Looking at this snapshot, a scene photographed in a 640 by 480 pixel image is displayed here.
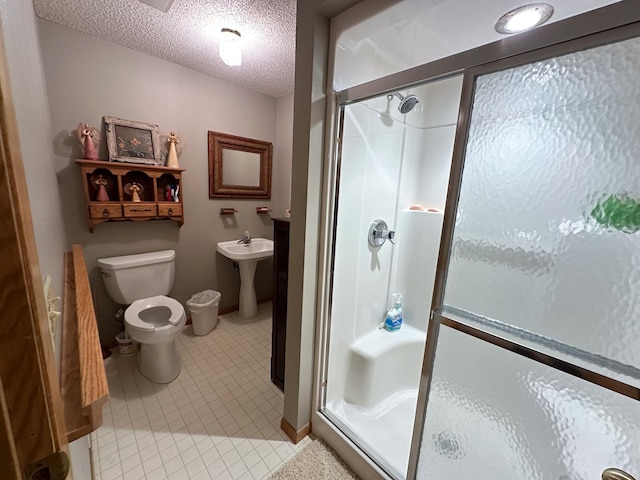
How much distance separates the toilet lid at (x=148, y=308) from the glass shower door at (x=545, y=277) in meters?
1.62

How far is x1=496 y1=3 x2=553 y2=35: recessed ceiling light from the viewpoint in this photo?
2.71 ft

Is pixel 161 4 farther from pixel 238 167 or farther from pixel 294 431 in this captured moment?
pixel 294 431

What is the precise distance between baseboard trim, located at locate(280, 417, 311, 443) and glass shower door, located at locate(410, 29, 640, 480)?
0.73m

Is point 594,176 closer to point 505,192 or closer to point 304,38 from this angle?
point 505,192

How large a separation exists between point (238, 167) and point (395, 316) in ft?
6.49

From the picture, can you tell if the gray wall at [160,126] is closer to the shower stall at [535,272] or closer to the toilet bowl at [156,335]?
the toilet bowl at [156,335]


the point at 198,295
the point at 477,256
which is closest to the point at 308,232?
the point at 477,256

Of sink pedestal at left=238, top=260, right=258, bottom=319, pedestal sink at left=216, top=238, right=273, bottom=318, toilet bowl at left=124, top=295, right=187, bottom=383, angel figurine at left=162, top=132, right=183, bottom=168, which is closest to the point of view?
toilet bowl at left=124, top=295, right=187, bottom=383

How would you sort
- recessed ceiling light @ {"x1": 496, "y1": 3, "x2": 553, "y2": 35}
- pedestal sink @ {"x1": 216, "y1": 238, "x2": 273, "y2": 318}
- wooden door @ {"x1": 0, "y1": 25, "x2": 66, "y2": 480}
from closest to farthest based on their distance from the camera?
wooden door @ {"x1": 0, "y1": 25, "x2": 66, "y2": 480} < recessed ceiling light @ {"x1": 496, "y1": 3, "x2": 553, "y2": 35} < pedestal sink @ {"x1": 216, "y1": 238, "x2": 273, "y2": 318}

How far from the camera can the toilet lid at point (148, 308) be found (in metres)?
1.67

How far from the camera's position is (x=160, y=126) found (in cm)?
207

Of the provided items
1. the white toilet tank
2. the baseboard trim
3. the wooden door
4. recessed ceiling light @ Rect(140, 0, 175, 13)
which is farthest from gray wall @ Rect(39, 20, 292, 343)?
the wooden door

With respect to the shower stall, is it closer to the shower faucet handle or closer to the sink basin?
the shower faucet handle

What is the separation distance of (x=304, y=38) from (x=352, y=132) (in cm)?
44
